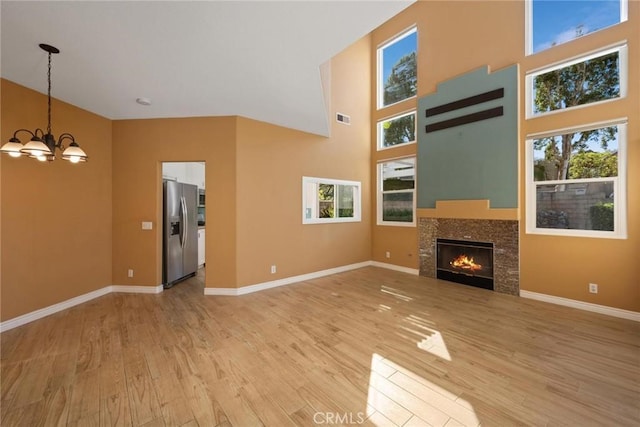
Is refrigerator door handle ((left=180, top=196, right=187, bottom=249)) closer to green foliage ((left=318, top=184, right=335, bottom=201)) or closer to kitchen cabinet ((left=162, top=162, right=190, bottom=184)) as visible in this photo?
kitchen cabinet ((left=162, top=162, right=190, bottom=184))

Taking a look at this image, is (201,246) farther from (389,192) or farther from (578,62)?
(578,62)

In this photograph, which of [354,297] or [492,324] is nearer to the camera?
[492,324]

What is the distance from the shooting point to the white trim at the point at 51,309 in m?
2.92

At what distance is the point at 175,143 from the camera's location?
163 inches

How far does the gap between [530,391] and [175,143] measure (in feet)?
17.5

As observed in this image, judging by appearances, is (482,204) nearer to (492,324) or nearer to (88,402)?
(492,324)

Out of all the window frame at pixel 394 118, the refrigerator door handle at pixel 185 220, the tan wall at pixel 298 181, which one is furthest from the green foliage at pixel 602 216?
the refrigerator door handle at pixel 185 220

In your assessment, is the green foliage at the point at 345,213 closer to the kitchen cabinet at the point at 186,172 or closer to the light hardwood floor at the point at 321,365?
the light hardwood floor at the point at 321,365

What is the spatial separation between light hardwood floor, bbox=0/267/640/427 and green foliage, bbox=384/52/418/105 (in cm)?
477

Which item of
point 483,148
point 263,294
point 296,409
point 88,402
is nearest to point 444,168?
point 483,148

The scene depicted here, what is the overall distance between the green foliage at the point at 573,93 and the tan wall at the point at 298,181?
337 centimetres

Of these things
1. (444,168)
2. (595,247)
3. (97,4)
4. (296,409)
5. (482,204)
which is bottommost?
(296,409)

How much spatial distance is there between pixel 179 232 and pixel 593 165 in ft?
22.2

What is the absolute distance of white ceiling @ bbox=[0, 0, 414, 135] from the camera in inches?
79.2
